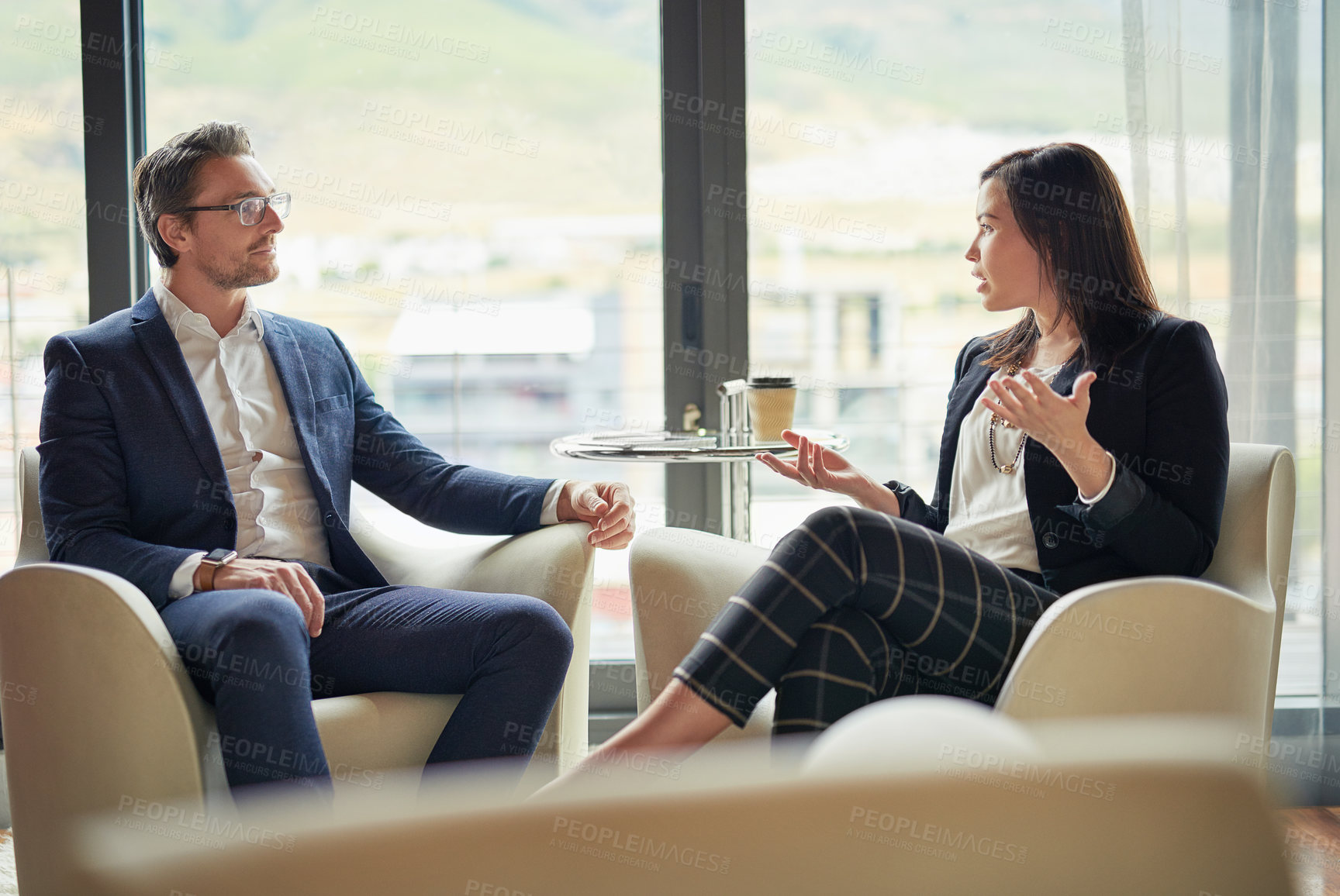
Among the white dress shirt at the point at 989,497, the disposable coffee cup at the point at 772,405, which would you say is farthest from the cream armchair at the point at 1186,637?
the disposable coffee cup at the point at 772,405

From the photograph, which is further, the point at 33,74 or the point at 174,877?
the point at 33,74

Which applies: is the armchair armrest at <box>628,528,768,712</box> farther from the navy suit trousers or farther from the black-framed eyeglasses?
the black-framed eyeglasses

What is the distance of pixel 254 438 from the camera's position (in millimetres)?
1772

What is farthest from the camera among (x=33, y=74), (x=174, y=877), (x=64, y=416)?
(x=33, y=74)

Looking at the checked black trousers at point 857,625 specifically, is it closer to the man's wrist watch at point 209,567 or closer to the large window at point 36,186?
the man's wrist watch at point 209,567

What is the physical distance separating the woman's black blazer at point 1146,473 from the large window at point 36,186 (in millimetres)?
2088

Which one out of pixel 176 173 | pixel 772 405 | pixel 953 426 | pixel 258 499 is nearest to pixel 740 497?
pixel 772 405

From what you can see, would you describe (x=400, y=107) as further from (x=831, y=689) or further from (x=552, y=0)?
(x=831, y=689)

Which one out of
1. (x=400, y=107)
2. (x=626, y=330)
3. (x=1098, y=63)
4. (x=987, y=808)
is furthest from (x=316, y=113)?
(x=987, y=808)

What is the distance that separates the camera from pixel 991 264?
1.70 meters

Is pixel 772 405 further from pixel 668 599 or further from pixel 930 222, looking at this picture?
pixel 930 222

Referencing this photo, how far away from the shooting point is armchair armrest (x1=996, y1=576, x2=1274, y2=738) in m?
1.26

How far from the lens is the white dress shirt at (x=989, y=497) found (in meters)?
1.60

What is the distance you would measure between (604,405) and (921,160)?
0.94 metres
